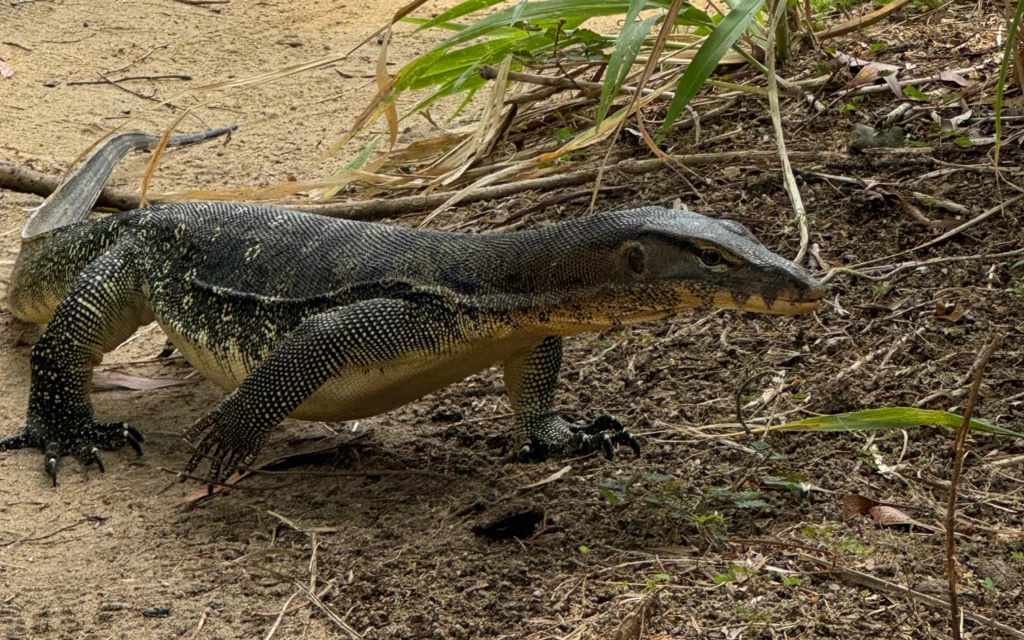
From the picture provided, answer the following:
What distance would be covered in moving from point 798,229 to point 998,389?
4.63 feet


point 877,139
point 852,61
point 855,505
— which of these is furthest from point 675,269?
point 852,61

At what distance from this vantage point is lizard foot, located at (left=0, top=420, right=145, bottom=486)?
4.99m

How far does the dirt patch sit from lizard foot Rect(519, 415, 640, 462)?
0.07 meters

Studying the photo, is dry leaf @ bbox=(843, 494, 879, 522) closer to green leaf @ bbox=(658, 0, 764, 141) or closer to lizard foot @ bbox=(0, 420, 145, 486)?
green leaf @ bbox=(658, 0, 764, 141)

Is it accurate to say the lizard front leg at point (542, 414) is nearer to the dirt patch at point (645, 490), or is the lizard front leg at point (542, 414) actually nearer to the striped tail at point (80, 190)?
the dirt patch at point (645, 490)

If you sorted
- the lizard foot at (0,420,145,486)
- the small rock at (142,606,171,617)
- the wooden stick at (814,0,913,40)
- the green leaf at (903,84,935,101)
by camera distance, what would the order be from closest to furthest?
the small rock at (142,606,171,617), the lizard foot at (0,420,145,486), the green leaf at (903,84,935,101), the wooden stick at (814,0,913,40)

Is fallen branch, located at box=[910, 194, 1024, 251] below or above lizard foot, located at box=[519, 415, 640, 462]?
above

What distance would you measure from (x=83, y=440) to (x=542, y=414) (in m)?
1.96

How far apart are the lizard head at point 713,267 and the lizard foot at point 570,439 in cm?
85

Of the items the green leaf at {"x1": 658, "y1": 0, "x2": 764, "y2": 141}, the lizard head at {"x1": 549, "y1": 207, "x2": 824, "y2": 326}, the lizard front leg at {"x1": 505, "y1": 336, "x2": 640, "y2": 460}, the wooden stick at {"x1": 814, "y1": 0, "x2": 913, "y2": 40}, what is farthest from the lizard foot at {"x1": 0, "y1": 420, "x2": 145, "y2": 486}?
the wooden stick at {"x1": 814, "y1": 0, "x2": 913, "y2": 40}

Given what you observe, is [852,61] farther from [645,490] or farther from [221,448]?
[221,448]

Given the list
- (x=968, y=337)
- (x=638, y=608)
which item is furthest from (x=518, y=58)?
(x=638, y=608)

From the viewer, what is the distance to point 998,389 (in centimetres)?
428

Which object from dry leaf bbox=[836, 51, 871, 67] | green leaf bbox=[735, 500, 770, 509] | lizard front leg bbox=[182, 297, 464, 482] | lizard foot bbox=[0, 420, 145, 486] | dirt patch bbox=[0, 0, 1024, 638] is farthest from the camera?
dry leaf bbox=[836, 51, 871, 67]
